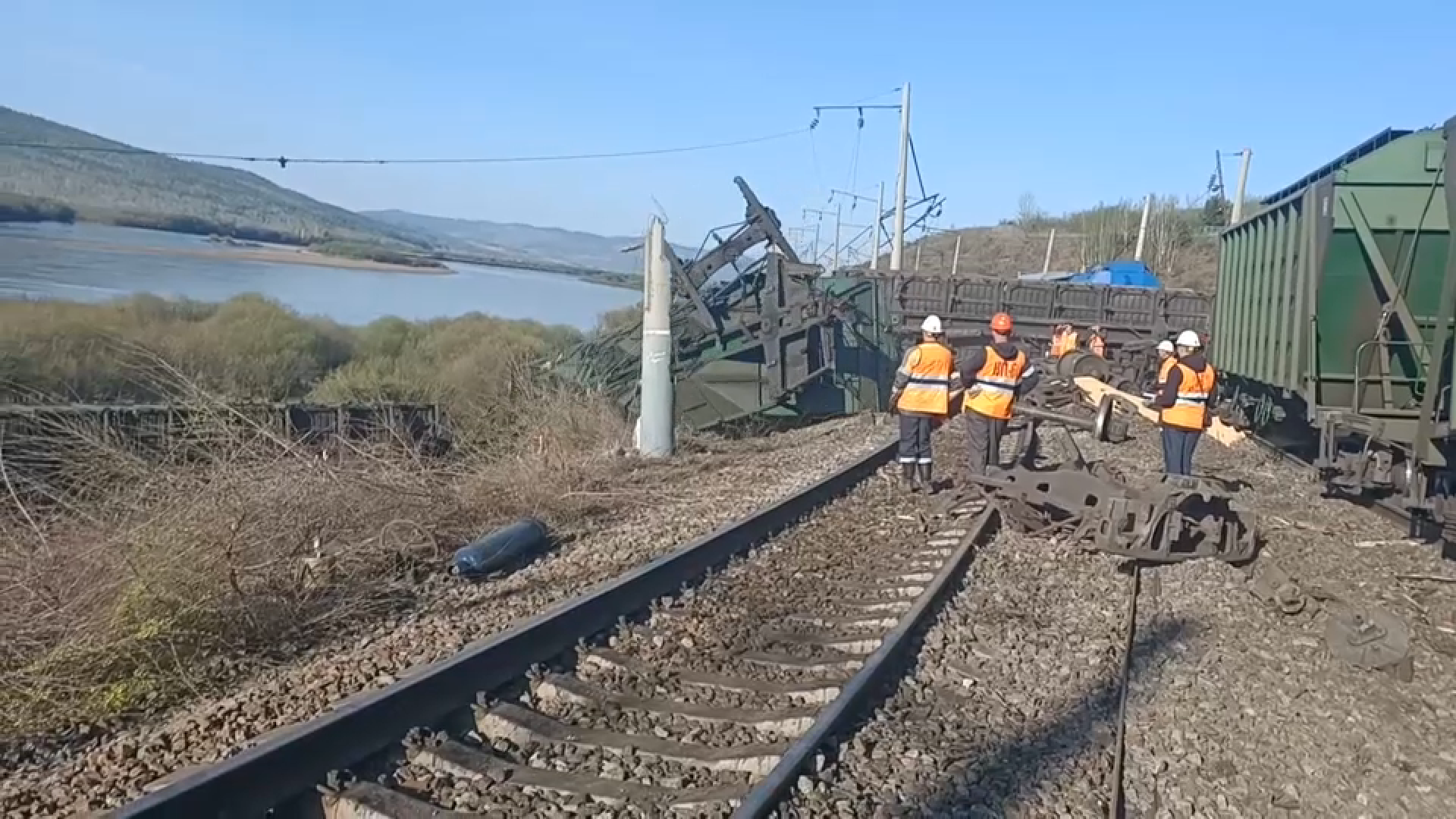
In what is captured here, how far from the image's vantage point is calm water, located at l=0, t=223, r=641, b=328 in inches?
1119

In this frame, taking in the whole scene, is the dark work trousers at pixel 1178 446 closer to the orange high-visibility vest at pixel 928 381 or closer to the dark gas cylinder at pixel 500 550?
the orange high-visibility vest at pixel 928 381

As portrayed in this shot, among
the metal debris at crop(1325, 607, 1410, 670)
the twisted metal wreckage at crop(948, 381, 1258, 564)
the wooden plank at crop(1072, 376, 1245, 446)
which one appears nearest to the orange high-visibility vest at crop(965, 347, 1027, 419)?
the twisted metal wreckage at crop(948, 381, 1258, 564)

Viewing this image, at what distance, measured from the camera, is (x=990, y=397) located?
416 inches

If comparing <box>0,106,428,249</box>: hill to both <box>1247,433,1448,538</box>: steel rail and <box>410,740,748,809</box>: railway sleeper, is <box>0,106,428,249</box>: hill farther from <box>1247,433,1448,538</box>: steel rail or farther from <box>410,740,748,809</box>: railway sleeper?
<box>410,740,748,809</box>: railway sleeper

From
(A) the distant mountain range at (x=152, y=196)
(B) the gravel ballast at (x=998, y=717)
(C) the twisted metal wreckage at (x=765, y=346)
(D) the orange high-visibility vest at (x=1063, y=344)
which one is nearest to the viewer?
(B) the gravel ballast at (x=998, y=717)

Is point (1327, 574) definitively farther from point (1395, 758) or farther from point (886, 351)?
point (886, 351)

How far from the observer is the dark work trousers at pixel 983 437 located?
34.7 ft

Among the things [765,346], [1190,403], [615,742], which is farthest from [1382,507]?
[765,346]

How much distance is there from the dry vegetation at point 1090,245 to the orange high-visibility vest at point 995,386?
3229cm

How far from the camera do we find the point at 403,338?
95.5 ft

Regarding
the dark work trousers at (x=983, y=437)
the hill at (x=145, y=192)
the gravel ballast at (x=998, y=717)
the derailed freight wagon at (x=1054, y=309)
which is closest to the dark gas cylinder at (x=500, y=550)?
the gravel ballast at (x=998, y=717)

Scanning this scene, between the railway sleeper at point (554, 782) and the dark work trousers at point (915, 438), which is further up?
the dark work trousers at point (915, 438)

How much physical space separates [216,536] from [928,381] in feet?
21.0

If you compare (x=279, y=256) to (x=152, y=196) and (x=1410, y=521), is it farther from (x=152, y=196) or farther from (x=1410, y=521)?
(x=1410, y=521)
